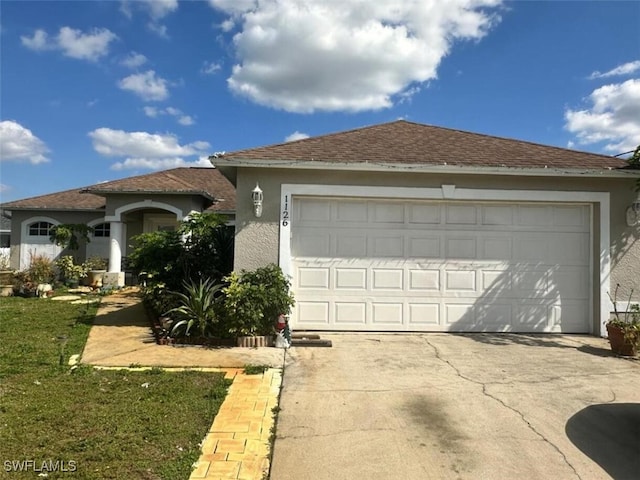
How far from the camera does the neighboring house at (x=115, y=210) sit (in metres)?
14.9

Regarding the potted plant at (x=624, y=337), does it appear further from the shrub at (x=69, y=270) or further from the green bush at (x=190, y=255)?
the shrub at (x=69, y=270)

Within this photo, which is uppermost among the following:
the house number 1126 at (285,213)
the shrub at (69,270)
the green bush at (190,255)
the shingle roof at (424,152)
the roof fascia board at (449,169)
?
the shingle roof at (424,152)

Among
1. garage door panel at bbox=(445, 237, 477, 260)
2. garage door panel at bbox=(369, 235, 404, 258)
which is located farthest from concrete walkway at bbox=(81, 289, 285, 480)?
garage door panel at bbox=(445, 237, 477, 260)

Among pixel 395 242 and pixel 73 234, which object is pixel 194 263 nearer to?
pixel 395 242

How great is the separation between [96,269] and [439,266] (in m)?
12.8

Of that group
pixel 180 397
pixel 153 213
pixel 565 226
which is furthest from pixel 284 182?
pixel 153 213

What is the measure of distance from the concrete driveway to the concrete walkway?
0.58 feet

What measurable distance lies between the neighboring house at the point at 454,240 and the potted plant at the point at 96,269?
944 centimetres

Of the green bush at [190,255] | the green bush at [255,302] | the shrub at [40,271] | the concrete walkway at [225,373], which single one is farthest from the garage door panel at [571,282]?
the shrub at [40,271]

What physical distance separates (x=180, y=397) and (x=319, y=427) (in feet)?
5.15

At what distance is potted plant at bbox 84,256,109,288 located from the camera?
15.1 meters

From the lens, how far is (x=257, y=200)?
7500mm

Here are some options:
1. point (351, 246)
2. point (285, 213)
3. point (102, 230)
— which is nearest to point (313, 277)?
point (351, 246)

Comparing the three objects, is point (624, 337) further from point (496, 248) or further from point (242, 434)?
point (242, 434)
